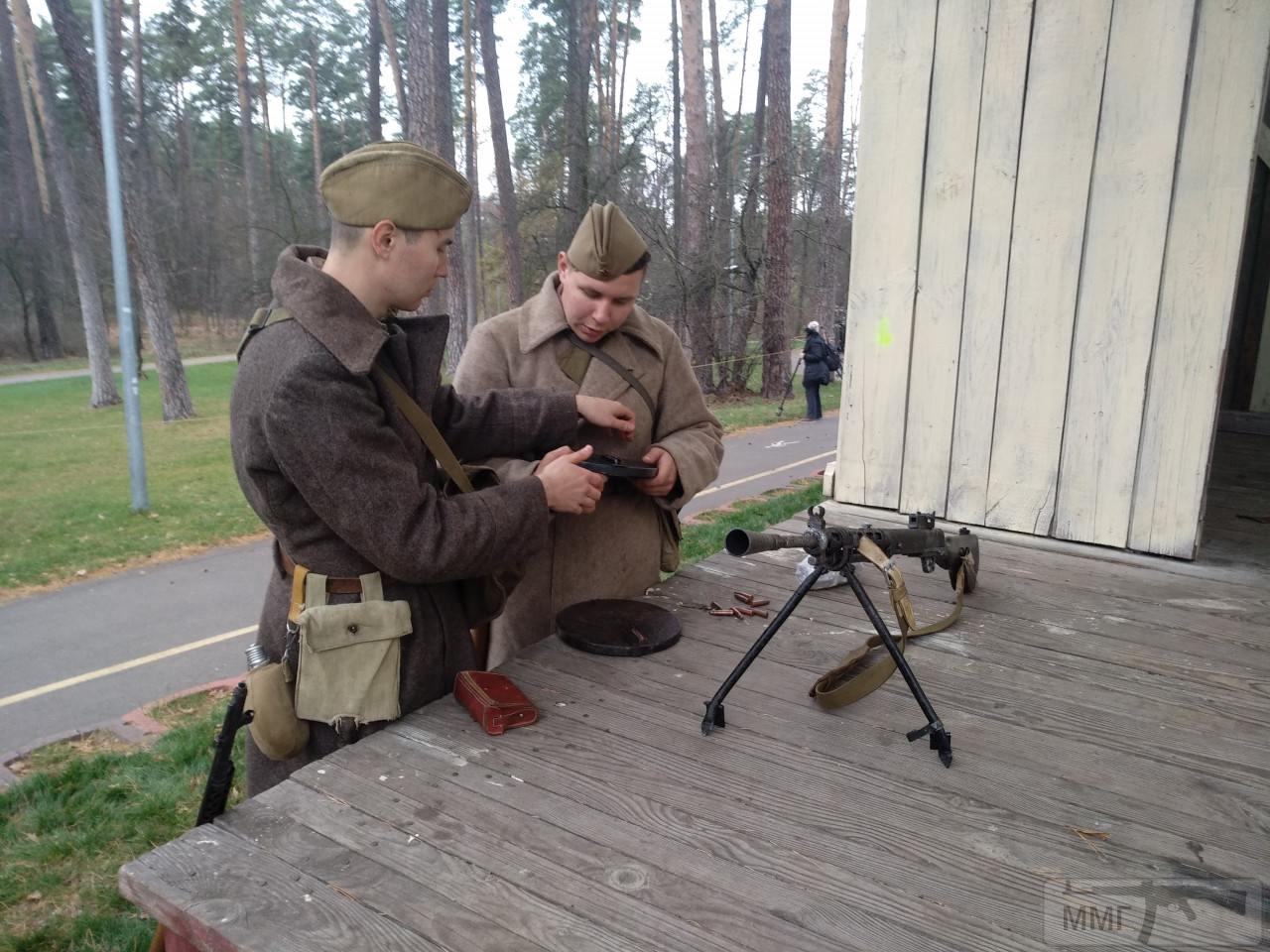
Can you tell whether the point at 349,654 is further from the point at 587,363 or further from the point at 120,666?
the point at 120,666

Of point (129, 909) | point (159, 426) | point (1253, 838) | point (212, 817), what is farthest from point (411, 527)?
point (159, 426)

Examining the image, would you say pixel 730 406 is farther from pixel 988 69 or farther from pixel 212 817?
pixel 212 817

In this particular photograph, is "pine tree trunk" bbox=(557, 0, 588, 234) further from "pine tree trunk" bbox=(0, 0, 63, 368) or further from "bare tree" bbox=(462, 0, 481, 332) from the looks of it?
"pine tree trunk" bbox=(0, 0, 63, 368)

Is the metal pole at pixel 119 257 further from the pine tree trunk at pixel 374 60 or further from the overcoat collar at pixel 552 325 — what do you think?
the pine tree trunk at pixel 374 60

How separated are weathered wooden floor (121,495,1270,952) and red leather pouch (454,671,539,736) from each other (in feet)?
0.12

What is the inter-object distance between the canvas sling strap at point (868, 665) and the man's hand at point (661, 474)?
725 millimetres

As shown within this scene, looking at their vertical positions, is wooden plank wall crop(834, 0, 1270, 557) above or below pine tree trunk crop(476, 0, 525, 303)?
below

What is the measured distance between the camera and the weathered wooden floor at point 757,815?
1335 mm

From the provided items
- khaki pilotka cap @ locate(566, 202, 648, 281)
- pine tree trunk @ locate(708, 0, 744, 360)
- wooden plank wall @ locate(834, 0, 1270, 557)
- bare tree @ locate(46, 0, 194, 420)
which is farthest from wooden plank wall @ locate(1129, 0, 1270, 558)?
pine tree trunk @ locate(708, 0, 744, 360)

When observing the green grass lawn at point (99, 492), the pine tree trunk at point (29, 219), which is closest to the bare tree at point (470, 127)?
the green grass lawn at point (99, 492)

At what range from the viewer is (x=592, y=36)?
22.0m

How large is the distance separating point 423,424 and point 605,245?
84 cm

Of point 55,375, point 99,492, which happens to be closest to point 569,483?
point 99,492

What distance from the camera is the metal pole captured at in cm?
736
